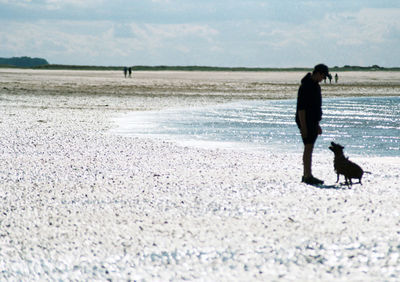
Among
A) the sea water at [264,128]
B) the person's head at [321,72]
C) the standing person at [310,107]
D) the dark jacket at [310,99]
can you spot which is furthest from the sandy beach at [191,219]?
the sea water at [264,128]

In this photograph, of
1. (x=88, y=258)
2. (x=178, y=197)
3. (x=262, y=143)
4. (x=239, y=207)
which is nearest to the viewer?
(x=88, y=258)

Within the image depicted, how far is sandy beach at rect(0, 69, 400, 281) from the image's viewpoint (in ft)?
16.8

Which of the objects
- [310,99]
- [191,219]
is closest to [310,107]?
[310,99]

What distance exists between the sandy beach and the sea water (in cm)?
228

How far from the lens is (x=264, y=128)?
18625mm

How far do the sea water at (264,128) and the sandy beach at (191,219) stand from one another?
2.28 meters

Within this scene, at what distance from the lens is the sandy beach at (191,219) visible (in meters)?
5.11

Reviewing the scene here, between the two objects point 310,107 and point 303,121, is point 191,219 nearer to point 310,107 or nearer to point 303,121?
point 303,121

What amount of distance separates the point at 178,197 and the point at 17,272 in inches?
128

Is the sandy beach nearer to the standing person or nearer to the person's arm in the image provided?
the standing person

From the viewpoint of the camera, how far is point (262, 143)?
48.6 ft

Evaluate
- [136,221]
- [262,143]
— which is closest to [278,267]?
[136,221]

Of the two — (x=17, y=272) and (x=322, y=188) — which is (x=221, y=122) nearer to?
(x=322, y=188)

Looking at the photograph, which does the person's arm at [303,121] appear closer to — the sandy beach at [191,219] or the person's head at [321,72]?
the person's head at [321,72]
